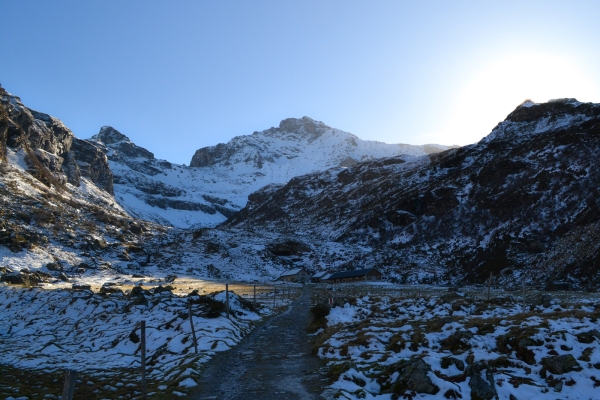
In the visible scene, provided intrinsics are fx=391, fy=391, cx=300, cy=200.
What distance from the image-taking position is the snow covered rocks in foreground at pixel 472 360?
31.0 ft

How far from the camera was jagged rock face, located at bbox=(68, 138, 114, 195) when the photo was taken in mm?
164875

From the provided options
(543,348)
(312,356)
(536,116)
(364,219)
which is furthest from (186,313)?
(536,116)

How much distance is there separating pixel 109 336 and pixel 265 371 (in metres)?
9.71

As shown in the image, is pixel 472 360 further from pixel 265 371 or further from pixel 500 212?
pixel 500 212

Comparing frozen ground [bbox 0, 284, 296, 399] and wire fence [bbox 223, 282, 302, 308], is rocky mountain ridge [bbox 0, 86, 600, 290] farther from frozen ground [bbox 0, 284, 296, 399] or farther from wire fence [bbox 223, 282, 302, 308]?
frozen ground [bbox 0, 284, 296, 399]

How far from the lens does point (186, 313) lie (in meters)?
20.5

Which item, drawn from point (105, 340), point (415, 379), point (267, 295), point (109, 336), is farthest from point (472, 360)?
point (267, 295)

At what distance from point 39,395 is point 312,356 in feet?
30.1

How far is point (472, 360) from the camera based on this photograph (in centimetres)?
1133

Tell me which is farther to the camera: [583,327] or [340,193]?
[340,193]

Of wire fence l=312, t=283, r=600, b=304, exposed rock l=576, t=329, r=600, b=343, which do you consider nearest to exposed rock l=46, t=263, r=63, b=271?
wire fence l=312, t=283, r=600, b=304

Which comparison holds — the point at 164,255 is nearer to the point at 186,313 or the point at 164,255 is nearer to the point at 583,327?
the point at 186,313

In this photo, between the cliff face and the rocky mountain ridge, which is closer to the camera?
the rocky mountain ridge

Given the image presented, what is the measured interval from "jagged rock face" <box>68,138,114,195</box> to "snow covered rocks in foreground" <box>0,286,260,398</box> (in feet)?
504
